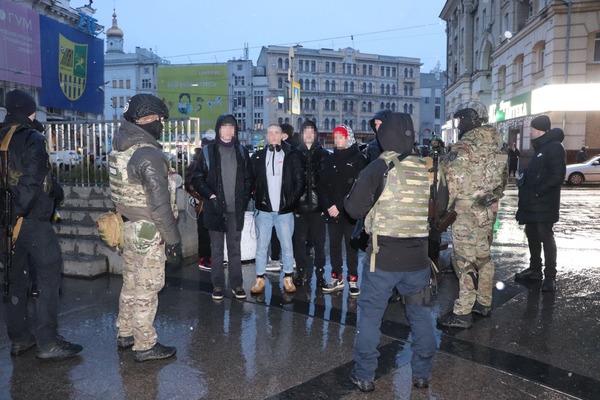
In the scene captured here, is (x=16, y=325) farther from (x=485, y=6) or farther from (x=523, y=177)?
(x=485, y=6)

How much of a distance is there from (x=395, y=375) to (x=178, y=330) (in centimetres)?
212

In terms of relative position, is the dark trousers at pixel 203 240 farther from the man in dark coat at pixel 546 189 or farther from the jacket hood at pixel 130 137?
the man in dark coat at pixel 546 189

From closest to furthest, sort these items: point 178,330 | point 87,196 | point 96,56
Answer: point 178,330 < point 87,196 < point 96,56

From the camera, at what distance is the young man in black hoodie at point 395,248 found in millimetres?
3555

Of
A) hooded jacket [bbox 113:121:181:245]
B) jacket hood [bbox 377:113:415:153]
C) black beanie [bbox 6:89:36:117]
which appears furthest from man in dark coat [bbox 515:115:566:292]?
black beanie [bbox 6:89:36:117]

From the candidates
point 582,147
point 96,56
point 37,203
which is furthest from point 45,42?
point 37,203

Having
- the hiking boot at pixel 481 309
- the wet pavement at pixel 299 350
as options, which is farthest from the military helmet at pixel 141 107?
the hiking boot at pixel 481 309

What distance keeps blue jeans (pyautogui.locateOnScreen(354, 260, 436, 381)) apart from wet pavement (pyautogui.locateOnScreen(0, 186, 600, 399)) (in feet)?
0.66

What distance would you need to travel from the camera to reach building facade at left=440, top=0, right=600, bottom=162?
2330cm

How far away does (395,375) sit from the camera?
12.6ft

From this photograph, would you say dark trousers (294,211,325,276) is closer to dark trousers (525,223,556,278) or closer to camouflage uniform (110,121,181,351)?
camouflage uniform (110,121,181,351)

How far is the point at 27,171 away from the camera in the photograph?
157 inches

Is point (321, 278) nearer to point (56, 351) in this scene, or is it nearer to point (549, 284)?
point (549, 284)

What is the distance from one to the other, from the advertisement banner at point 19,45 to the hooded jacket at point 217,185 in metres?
30.6
